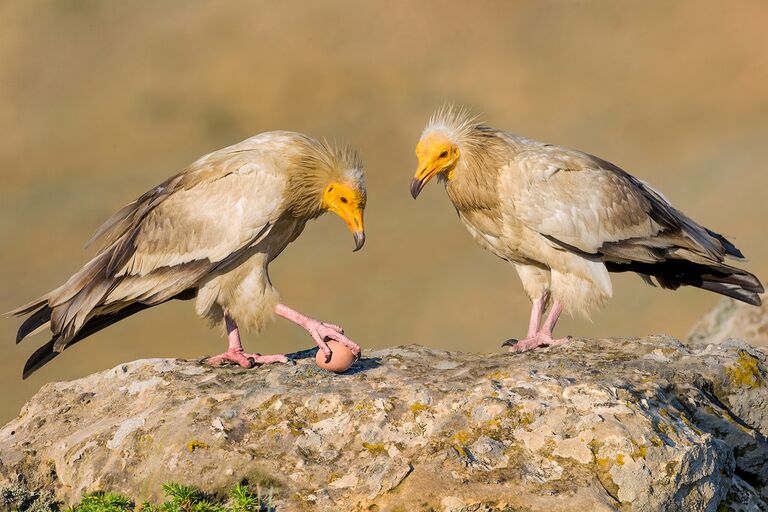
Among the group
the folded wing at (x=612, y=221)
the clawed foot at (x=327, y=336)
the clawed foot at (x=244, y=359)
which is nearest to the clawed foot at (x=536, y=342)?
the folded wing at (x=612, y=221)

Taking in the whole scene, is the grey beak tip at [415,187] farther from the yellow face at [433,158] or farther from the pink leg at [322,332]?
the pink leg at [322,332]

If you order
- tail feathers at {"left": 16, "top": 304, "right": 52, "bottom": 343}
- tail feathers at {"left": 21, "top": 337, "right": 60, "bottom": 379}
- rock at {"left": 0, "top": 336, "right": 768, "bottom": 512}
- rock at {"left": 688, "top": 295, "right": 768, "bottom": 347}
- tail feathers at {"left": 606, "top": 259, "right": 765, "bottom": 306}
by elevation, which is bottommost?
rock at {"left": 0, "top": 336, "right": 768, "bottom": 512}

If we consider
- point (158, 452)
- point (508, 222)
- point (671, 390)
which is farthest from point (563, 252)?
point (158, 452)

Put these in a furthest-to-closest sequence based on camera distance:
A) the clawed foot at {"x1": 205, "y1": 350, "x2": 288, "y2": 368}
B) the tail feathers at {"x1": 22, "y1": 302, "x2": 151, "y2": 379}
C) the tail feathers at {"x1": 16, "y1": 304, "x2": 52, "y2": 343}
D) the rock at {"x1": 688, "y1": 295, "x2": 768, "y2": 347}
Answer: the rock at {"x1": 688, "y1": 295, "x2": 768, "y2": 347} < the tail feathers at {"x1": 22, "y1": 302, "x2": 151, "y2": 379} < the tail feathers at {"x1": 16, "y1": 304, "x2": 52, "y2": 343} < the clawed foot at {"x1": 205, "y1": 350, "x2": 288, "y2": 368}

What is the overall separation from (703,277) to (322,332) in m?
4.46

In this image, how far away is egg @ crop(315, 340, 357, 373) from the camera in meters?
7.62

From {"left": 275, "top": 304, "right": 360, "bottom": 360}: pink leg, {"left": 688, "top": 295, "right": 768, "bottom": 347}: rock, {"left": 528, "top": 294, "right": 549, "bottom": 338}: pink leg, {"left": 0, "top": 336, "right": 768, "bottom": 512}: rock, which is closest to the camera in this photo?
{"left": 0, "top": 336, "right": 768, "bottom": 512}: rock

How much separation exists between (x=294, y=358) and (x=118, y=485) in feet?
7.60

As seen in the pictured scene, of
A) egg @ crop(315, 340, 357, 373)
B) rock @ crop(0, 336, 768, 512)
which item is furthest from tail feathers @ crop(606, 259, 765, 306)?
egg @ crop(315, 340, 357, 373)

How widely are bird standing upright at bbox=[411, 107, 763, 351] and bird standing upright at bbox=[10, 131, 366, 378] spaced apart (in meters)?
1.07

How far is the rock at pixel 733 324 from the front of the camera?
12953mm

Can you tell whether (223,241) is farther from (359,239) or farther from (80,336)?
(80,336)

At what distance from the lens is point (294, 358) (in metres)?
8.40

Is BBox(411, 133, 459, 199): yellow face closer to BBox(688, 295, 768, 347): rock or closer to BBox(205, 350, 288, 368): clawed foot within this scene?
BBox(205, 350, 288, 368): clawed foot
